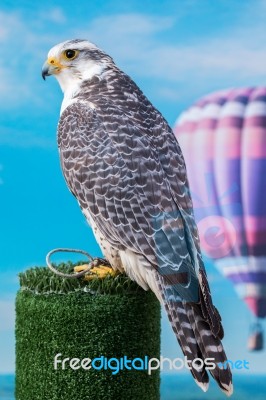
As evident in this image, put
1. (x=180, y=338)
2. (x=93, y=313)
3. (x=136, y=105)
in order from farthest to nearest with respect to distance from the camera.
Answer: (x=136, y=105) → (x=93, y=313) → (x=180, y=338)

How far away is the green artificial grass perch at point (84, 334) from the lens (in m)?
3.22

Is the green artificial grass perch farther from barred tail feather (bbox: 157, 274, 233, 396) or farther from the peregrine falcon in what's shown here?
barred tail feather (bbox: 157, 274, 233, 396)

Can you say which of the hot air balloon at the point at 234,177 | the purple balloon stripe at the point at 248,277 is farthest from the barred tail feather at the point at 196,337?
the purple balloon stripe at the point at 248,277

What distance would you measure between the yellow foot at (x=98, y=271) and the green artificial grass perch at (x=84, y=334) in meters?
0.03

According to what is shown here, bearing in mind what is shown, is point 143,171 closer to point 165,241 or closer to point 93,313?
point 165,241

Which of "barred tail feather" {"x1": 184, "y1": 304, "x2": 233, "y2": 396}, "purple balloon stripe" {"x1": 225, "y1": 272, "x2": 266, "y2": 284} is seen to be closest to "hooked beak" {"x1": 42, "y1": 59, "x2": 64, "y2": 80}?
"barred tail feather" {"x1": 184, "y1": 304, "x2": 233, "y2": 396}

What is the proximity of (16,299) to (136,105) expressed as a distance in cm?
100

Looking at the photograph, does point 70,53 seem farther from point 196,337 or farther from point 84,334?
point 196,337


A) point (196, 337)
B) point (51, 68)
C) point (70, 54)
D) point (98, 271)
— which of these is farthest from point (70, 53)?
point (196, 337)

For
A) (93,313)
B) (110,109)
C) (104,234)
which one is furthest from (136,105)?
(93,313)

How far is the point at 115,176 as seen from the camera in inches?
127

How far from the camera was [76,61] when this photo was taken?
3.61m

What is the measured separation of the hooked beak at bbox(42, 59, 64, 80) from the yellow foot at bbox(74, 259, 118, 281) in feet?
2.91

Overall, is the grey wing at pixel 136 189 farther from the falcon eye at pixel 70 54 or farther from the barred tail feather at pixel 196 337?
the falcon eye at pixel 70 54
